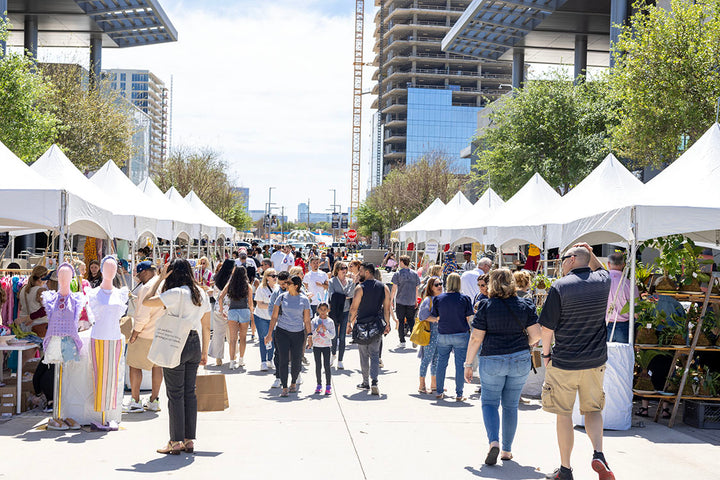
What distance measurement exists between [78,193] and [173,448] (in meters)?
5.08

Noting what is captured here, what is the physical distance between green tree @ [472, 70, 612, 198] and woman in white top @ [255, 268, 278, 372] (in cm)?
2321

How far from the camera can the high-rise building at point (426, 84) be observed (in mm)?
110312

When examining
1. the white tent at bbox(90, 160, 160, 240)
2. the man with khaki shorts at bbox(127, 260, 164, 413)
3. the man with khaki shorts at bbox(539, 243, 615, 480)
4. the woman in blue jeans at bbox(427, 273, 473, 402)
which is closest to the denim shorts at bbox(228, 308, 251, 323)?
the man with khaki shorts at bbox(127, 260, 164, 413)

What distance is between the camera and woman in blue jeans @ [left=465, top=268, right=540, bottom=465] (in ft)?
21.9

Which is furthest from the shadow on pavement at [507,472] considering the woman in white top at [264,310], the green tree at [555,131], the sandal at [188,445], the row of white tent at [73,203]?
the green tree at [555,131]

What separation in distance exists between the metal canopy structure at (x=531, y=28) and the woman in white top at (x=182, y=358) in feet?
131

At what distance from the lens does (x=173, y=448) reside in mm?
6695

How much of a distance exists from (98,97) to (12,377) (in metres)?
31.4

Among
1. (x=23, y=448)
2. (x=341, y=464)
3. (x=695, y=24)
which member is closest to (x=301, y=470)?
(x=341, y=464)

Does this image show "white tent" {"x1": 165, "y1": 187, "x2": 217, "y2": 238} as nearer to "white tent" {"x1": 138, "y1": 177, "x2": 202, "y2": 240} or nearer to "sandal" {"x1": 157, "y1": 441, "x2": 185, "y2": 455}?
"white tent" {"x1": 138, "y1": 177, "x2": 202, "y2": 240}

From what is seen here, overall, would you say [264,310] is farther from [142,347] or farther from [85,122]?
[85,122]

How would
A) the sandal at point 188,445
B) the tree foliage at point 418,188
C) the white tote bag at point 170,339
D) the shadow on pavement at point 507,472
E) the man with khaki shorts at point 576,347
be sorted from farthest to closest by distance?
1. the tree foliage at point 418,188
2. the sandal at point 188,445
3. the white tote bag at point 170,339
4. the shadow on pavement at point 507,472
5. the man with khaki shorts at point 576,347

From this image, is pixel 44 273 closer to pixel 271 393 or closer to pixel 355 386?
pixel 271 393

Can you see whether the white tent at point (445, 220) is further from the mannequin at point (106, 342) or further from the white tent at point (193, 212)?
the mannequin at point (106, 342)
